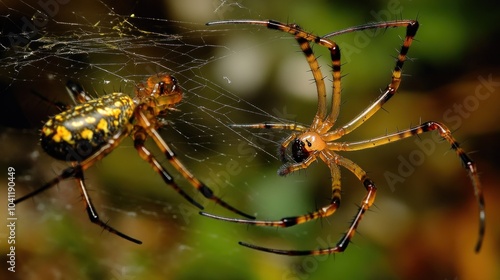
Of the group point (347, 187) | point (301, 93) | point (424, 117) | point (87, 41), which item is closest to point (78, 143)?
point (87, 41)

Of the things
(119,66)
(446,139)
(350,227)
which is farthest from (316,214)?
(119,66)

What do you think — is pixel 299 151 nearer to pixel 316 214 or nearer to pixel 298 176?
pixel 316 214

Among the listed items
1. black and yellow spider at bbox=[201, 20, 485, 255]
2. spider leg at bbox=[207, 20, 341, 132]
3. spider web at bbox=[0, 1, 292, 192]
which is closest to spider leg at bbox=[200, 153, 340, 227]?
black and yellow spider at bbox=[201, 20, 485, 255]

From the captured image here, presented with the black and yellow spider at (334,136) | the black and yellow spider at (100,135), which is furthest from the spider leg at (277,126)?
the black and yellow spider at (100,135)

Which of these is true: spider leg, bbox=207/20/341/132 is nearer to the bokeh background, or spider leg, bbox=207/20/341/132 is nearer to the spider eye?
the spider eye

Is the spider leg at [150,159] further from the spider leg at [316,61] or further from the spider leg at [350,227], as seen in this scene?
the spider leg at [316,61]
